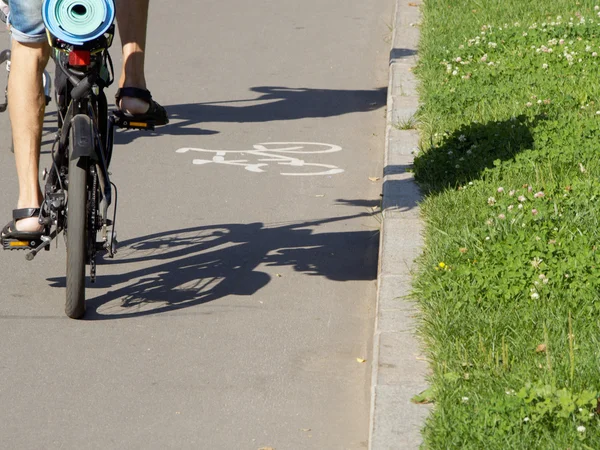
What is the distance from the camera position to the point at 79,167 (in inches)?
183

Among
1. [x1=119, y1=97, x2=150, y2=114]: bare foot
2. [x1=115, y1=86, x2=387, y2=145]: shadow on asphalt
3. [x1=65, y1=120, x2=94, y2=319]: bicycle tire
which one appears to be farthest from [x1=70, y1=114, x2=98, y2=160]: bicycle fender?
[x1=115, y1=86, x2=387, y2=145]: shadow on asphalt

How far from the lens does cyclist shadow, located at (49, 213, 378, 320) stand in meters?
5.24

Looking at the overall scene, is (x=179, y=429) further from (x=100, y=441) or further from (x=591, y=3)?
(x=591, y=3)

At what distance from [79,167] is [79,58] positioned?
0.46m

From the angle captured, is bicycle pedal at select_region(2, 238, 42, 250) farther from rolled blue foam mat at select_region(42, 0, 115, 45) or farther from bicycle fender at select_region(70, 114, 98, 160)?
rolled blue foam mat at select_region(42, 0, 115, 45)

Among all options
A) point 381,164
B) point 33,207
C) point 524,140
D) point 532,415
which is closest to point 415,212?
point 524,140

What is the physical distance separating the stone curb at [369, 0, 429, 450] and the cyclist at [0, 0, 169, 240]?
56.4 inches

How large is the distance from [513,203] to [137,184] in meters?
2.55

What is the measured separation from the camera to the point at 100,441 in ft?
12.9

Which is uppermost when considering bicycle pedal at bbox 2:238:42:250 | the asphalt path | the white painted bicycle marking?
the white painted bicycle marking

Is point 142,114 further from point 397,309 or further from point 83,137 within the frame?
point 397,309

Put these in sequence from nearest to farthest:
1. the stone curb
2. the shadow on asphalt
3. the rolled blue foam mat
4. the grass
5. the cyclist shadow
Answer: the grass < the stone curb < the rolled blue foam mat < the cyclist shadow < the shadow on asphalt

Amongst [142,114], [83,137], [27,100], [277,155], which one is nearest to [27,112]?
[27,100]

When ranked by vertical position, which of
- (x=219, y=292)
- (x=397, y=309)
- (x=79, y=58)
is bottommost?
(x=219, y=292)
